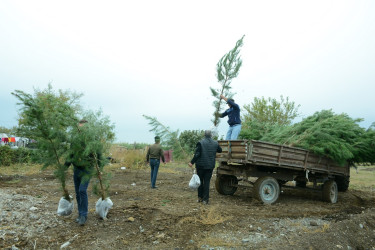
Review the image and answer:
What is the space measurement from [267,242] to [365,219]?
3.20 meters

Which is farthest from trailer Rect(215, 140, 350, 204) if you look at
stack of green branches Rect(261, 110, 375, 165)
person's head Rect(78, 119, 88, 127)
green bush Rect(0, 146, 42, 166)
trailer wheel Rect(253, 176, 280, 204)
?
green bush Rect(0, 146, 42, 166)

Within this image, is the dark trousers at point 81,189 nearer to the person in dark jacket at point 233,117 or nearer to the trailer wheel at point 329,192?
the person in dark jacket at point 233,117

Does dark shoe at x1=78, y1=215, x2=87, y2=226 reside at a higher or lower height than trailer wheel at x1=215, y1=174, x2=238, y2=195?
lower

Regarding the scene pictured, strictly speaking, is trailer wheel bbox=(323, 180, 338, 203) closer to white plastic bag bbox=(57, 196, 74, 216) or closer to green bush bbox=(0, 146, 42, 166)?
white plastic bag bbox=(57, 196, 74, 216)

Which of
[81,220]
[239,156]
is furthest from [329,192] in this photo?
[81,220]

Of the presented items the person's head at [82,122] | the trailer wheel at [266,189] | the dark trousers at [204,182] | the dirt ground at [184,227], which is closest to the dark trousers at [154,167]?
the dirt ground at [184,227]

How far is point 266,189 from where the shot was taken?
331 inches

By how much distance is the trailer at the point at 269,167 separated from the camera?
7.84 m

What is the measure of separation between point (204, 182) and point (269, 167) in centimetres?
199

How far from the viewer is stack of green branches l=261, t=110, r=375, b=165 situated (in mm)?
8703

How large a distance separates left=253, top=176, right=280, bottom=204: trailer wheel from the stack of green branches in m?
1.35

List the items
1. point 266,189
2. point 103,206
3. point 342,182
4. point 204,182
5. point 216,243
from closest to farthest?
point 216,243 → point 103,206 → point 204,182 → point 266,189 → point 342,182

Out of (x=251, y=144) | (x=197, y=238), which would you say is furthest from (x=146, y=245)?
(x=251, y=144)

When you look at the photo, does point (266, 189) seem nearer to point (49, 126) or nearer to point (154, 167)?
point (154, 167)
